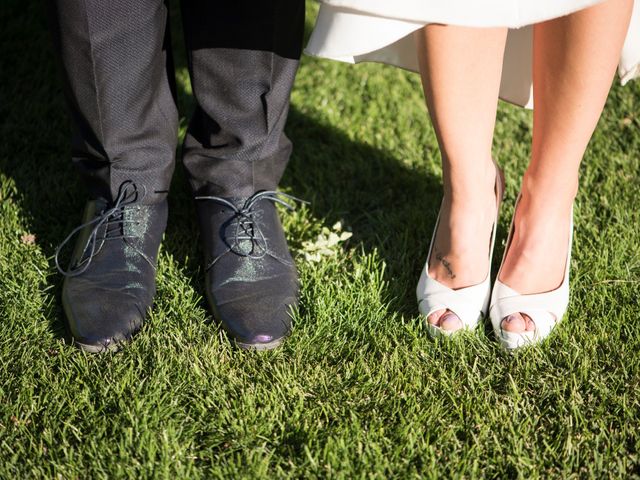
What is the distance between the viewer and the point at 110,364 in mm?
1608

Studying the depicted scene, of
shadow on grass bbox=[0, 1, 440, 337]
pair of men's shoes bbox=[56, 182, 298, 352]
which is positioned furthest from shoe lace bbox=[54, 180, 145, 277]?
shadow on grass bbox=[0, 1, 440, 337]

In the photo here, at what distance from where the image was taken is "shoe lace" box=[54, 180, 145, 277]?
181 centimetres

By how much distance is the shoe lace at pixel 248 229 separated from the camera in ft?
5.93

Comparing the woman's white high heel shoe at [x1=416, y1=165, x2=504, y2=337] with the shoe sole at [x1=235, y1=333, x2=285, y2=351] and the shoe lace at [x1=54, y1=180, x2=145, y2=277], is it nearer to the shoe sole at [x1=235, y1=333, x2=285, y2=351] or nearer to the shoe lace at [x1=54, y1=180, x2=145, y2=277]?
the shoe sole at [x1=235, y1=333, x2=285, y2=351]

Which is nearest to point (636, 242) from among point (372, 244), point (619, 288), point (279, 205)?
point (619, 288)

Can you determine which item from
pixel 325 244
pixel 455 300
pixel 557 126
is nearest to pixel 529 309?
pixel 455 300

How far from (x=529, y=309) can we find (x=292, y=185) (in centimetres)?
90

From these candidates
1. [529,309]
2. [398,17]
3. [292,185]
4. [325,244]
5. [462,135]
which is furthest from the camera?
[292,185]

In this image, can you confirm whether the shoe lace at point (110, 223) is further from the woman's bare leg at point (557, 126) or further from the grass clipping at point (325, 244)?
the woman's bare leg at point (557, 126)

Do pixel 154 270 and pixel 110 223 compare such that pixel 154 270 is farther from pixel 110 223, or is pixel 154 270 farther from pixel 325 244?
pixel 325 244

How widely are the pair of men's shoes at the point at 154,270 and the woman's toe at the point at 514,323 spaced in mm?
499

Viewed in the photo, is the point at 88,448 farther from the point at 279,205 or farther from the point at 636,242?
the point at 636,242

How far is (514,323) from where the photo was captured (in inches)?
65.2

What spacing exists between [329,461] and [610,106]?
1797 mm
